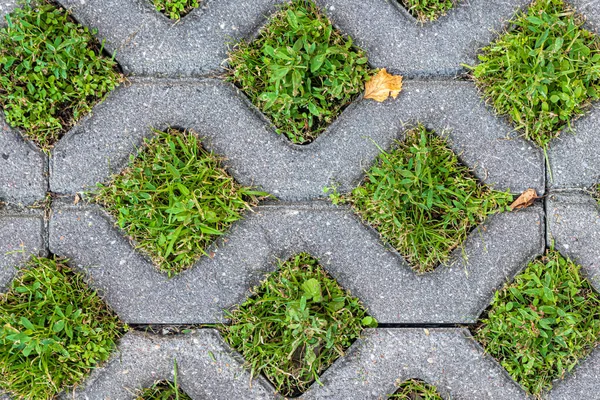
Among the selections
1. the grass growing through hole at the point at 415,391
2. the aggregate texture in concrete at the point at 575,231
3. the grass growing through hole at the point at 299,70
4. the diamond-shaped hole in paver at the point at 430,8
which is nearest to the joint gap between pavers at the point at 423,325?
the grass growing through hole at the point at 415,391

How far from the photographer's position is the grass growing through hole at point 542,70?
1.51m

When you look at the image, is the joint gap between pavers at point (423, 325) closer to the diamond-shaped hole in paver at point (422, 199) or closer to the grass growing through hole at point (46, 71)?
the diamond-shaped hole in paver at point (422, 199)

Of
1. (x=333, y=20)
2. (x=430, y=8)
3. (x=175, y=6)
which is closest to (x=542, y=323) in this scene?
(x=430, y=8)

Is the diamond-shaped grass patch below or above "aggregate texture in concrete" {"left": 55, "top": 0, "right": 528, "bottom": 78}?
below

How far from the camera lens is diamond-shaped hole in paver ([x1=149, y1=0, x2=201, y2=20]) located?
155cm

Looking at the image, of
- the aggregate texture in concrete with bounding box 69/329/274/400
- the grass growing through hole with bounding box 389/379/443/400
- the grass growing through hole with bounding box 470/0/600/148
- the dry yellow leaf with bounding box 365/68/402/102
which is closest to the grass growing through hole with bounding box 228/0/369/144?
the dry yellow leaf with bounding box 365/68/402/102

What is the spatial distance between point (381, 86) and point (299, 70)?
25cm

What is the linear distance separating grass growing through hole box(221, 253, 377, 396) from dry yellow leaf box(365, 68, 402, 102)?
53 cm

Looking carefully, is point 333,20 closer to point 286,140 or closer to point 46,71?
point 286,140

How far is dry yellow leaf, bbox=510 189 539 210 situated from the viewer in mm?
1552

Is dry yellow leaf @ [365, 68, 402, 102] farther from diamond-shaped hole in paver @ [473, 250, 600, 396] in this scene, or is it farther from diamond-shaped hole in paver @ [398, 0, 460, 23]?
diamond-shaped hole in paver @ [473, 250, 600, 396]

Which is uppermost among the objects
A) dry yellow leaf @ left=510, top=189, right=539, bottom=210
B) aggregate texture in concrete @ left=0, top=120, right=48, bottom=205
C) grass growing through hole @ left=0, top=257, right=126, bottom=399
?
aggregate texture in concrete @ left=0, top=120, right=48, bottom=205

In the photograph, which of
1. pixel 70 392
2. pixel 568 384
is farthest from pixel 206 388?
pixel 568 384

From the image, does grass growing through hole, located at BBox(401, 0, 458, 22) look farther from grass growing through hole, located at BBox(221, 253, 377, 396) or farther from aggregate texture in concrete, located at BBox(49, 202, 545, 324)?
grass growing through hole, located at BBox(221, 253, 377, 396)
